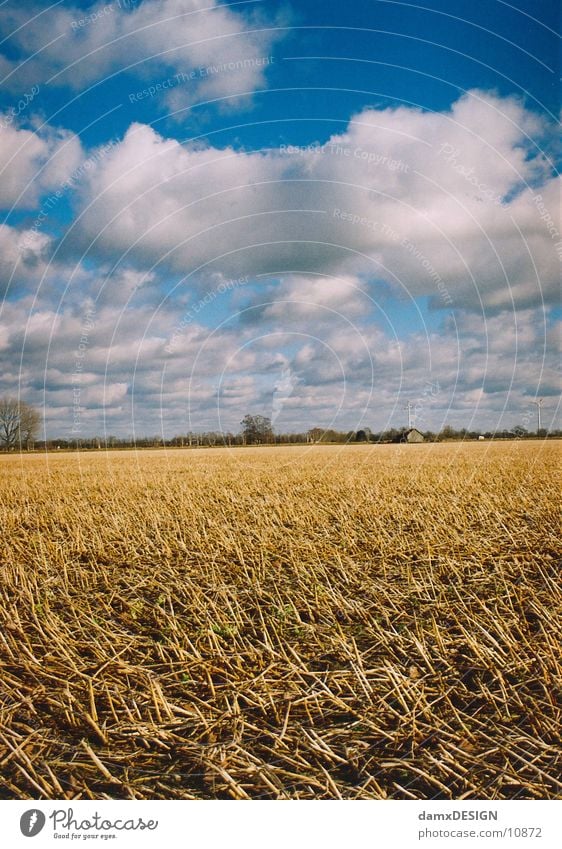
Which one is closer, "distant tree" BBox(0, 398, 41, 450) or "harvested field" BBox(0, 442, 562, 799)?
"harvested field" BBox(0, 442, 562, 799)

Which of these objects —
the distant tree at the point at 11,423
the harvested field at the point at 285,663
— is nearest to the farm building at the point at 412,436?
the distant tree at the point at 11,423

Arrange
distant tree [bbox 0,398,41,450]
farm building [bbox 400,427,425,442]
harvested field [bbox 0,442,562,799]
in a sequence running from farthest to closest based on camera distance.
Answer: farm building [bbox 400,427,425,442]
distant tree [bbox 0,398,41,450]
harvested field [bbox 0,442,562,799]

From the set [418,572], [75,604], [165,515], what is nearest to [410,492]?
[165,515]

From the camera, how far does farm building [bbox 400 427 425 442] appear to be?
93.7 meters

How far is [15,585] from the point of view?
19.5 ft

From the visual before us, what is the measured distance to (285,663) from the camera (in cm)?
377

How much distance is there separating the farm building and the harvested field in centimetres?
8729

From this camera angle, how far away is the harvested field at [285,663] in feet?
8.89

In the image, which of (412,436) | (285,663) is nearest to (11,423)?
(285,663)

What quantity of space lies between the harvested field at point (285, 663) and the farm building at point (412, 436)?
8729 cm

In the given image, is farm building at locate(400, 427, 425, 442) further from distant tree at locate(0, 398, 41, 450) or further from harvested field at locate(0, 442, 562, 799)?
harvested field at locate(0, 442, 562, 799)

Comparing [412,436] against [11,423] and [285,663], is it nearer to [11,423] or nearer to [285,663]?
[11,423]

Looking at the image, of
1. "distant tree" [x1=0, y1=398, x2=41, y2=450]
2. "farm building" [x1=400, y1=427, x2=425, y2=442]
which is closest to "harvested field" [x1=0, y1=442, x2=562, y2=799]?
"distant tree" [x1=0, y1=398, x2=41, y2=450]

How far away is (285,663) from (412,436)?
96.4 meters
